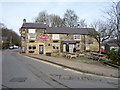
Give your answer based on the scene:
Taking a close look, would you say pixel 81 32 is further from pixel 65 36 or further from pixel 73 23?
pixel 73 23

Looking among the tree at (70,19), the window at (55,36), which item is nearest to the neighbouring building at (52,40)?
the window at (55,36)

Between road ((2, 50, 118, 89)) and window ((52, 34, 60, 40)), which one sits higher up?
window ((52, 34, 60, 40))

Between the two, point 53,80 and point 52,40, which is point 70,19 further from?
point 53,80

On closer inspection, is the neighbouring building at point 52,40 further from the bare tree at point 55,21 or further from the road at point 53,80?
the road at point 53,80

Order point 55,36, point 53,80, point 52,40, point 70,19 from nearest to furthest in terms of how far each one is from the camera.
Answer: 1. point 53,80
2. point 52,40
3. point 55,36
4. point 70,19

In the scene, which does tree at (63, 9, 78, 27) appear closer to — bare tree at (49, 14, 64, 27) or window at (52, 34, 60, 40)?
bare tree at (49, 14, 64, 27)

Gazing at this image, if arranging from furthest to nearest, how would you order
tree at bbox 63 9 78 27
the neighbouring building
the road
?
1. tree at bbox 63 9 78 27
2. the neighbouring building
3. the road

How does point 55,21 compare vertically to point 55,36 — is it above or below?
above

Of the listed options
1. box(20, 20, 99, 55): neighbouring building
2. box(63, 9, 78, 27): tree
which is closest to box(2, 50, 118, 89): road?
box(20, 20, 99, 55): neighbouring building

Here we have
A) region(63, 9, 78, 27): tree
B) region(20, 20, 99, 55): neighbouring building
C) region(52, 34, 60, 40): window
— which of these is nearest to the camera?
region(20, 20, 99, 55): neighbouring building

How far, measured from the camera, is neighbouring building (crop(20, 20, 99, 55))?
40.6m

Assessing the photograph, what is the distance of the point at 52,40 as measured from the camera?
42.0 metres

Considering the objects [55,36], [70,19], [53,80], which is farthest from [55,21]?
[53,80]

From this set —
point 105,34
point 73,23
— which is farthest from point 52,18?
point 105,34
